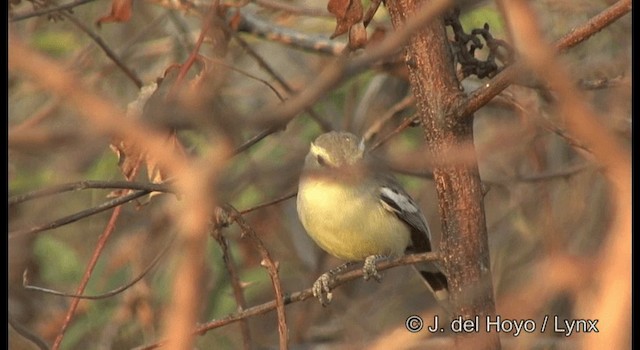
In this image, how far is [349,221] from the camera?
3.88m

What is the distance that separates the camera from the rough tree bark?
8.09 feet

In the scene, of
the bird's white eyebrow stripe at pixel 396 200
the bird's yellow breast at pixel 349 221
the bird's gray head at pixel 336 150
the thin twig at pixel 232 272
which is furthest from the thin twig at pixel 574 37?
the bird's white eyebrow stripe at pixel 396 200

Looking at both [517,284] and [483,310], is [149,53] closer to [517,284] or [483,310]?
[517,284]

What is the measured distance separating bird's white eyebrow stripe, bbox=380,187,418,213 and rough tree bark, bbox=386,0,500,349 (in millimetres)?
1450

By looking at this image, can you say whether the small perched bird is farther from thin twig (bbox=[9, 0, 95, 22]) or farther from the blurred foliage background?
thin twig (bbox=[9, 0, 95, 22])

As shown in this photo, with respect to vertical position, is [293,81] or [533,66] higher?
[293,81]

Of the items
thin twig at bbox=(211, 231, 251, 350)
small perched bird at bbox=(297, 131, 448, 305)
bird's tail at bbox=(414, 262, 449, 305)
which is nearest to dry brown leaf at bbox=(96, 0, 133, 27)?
thin twig at bbox=(211, 231, 251, 350)

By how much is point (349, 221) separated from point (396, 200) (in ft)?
0.84

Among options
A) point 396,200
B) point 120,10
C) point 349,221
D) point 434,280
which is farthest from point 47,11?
point 434,280

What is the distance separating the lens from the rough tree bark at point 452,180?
2.47 meters

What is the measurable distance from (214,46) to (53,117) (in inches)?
58.9

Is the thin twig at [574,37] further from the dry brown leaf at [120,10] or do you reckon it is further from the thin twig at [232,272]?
the dry brown leaf at [120,10]

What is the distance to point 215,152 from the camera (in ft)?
2.93
